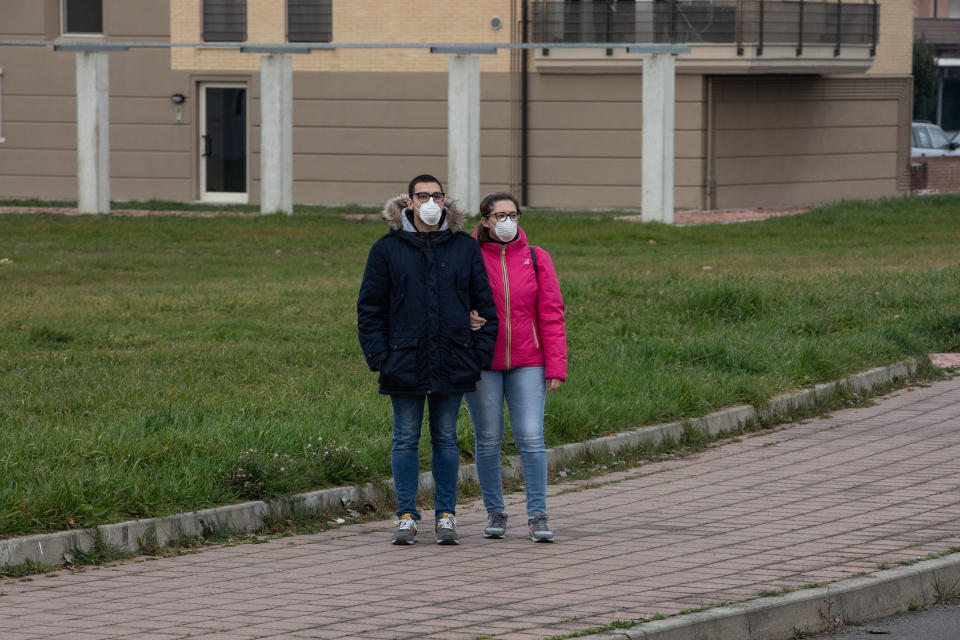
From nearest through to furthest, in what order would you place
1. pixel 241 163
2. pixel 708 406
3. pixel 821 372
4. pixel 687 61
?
pixel 708 406
pixel 821 372
pixel 687 61
pixel 241 163

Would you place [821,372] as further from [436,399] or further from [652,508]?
[436,399]

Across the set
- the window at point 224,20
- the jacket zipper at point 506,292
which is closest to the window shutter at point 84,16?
the window at point 224,20

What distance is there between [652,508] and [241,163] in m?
30.6

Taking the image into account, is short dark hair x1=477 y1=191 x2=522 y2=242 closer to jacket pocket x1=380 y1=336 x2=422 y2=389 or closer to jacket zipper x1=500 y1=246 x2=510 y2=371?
jacket zipper x1=500 y1=246 x2=510 y2=371

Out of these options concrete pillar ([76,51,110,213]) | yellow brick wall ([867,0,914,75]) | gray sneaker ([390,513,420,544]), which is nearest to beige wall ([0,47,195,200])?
concrete pillar ([76,51,110,213])

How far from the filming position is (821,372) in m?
12.6

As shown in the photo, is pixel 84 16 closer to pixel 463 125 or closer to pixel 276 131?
pixel 276 131

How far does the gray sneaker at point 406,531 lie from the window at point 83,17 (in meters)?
32.6

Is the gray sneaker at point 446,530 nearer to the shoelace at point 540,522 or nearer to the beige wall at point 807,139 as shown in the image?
the shoelace at point 540,522

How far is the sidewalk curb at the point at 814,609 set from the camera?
6.14 meters

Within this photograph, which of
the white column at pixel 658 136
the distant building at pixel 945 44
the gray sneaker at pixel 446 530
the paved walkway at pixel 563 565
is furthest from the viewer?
the distant building at pixel 945 44

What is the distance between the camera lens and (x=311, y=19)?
3691cm

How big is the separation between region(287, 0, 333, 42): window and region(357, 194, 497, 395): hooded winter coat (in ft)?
97.7

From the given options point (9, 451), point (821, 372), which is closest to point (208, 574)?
point (9, 451)
